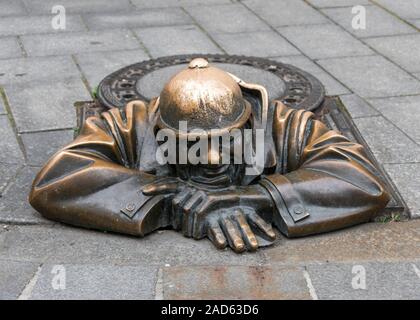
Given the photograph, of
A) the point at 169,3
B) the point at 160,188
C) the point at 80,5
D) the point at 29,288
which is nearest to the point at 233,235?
the point at 160,188

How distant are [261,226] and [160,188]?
587 mm

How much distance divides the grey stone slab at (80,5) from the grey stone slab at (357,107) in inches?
135

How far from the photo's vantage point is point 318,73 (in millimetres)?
6250

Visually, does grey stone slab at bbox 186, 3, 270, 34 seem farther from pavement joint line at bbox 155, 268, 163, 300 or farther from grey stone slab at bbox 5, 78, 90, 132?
pavement joint line at bbox 155, 268, 163, 300

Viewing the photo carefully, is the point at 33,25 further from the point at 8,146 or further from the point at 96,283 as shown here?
the point at 96,283

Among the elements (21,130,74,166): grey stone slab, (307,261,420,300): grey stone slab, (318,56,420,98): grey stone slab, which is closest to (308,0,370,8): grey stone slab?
(318,56,420,98): grey stone slab

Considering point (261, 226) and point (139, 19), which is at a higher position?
point (261, 226)

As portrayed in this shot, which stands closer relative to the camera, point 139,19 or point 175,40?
point 175,40

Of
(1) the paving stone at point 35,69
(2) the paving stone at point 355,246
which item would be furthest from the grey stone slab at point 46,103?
(2) the paving stone at point 355,246

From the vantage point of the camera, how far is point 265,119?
415cm

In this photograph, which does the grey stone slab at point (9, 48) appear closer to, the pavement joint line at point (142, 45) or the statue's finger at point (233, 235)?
the pavement joint line at point (142, 45)

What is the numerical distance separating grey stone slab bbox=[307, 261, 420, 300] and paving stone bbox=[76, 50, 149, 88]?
3153mm
